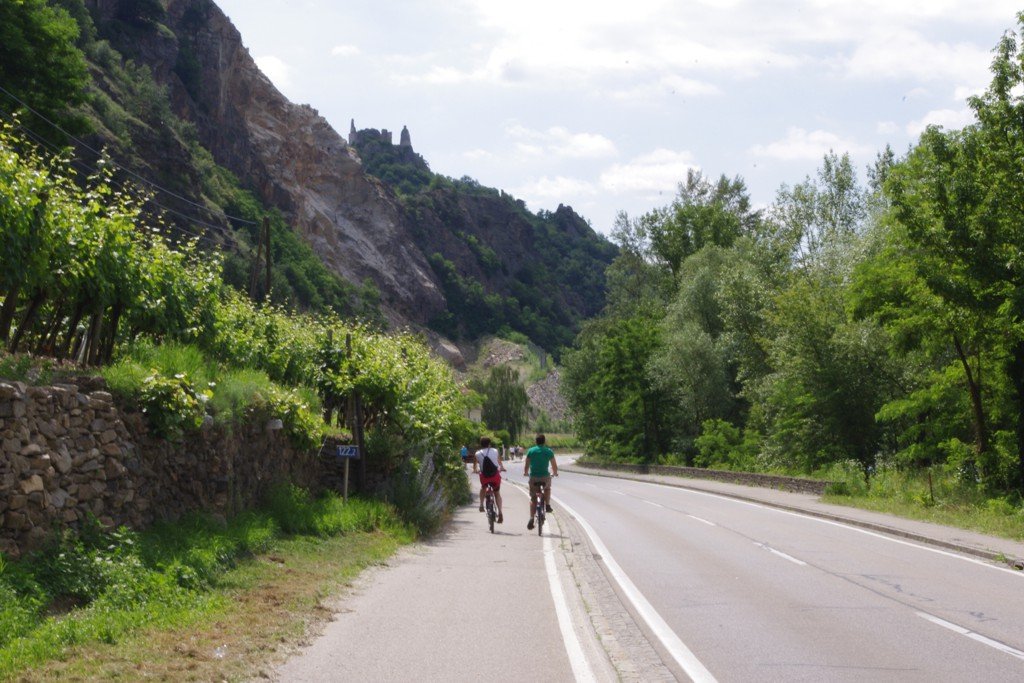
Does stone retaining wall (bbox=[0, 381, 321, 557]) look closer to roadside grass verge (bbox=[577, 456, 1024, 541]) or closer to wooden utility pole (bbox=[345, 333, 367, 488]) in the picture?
wooden utility pole (bbox=[345, 333, 367, 488])

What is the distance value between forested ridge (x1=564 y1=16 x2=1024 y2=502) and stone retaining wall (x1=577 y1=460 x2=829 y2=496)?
123 centimetres

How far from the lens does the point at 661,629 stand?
944 cm

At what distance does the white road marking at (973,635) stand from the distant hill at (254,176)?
5066cm

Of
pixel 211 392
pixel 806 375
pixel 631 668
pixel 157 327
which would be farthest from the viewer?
pixel 806 375

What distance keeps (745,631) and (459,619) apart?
272 centimetres

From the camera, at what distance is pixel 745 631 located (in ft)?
30.4

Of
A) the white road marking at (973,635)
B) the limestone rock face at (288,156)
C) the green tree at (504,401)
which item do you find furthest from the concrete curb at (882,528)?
the limestone rock face at (288,156)

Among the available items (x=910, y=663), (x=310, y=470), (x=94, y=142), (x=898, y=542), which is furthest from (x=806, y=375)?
(x=94, y=142)

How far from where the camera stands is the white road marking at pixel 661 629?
7.57 metres

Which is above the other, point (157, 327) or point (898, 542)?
point (157, 327)

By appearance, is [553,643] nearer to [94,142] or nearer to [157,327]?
[157,327]

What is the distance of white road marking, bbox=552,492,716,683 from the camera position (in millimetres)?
7571

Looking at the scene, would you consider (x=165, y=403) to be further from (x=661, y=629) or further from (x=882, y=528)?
(x=882, y=528)

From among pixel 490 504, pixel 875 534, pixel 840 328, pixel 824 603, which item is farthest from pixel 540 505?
pixel 840 328
